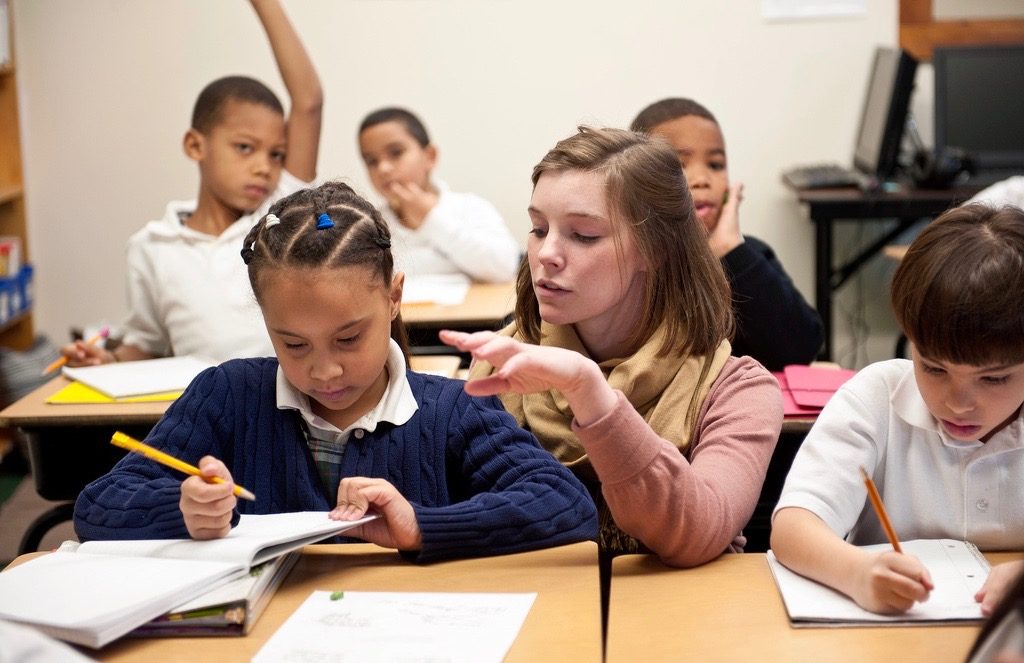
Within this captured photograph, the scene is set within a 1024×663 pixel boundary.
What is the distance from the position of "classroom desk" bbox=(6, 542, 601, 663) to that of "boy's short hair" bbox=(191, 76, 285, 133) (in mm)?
1898

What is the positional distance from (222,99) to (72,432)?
3.70 ft

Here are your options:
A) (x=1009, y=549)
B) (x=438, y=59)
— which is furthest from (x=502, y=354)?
(x=438, y=59)

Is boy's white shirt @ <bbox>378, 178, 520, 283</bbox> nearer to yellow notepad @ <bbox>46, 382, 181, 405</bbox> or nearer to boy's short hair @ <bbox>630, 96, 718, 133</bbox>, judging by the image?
boy's short hair @ <bbox>630, 96, 718, 133</bbox>

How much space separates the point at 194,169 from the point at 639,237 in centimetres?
360

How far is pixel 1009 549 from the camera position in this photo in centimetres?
137

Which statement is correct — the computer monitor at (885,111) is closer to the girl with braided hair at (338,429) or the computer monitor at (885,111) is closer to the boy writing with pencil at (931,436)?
the boy writing with pencil at (931,436)

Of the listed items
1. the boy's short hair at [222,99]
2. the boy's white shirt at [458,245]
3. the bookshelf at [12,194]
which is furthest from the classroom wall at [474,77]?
the boy's short hair at [222,99]

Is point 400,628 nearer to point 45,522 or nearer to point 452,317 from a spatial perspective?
point 45,522

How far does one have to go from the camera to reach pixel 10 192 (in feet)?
15.0

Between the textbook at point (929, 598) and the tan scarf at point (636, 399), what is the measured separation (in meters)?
0.27

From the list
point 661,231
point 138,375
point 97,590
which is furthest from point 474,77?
point 97,590

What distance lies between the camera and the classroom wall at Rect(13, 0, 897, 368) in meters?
4.63

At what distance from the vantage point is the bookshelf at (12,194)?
14.8ft

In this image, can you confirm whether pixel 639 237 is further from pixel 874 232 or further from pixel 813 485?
pixel 874 232
